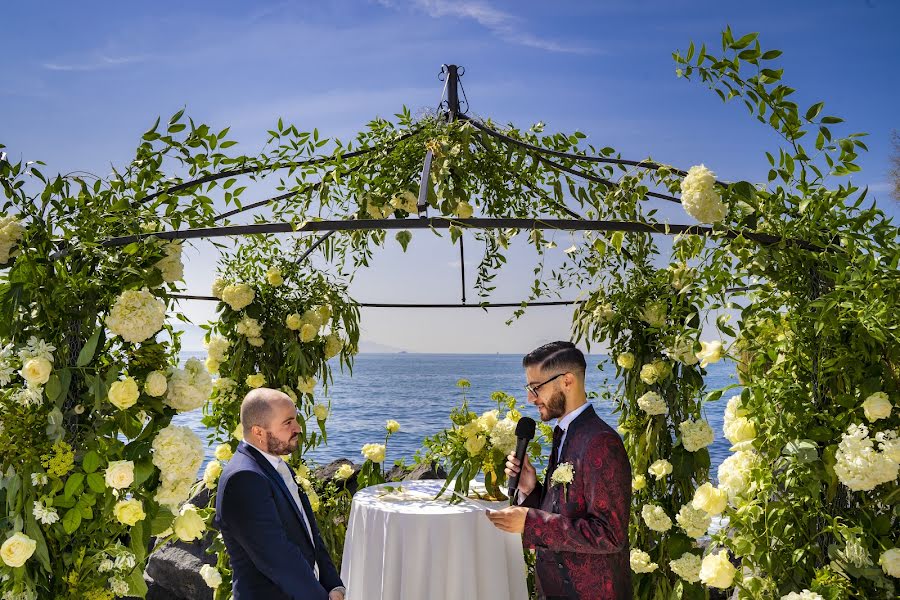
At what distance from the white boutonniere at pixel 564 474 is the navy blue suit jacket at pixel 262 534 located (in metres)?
0.87

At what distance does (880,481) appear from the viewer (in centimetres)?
224

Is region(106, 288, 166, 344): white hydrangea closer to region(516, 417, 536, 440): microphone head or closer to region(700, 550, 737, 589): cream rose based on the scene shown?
region(516, 417, 536, 440): microphone head

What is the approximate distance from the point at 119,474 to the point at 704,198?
1993mm

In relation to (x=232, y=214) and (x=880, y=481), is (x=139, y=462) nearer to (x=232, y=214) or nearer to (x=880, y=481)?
(x=232, y=214)

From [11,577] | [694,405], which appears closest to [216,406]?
[11,577]

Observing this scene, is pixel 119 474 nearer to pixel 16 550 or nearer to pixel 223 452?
pixel 16 550

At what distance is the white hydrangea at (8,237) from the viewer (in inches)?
97.5

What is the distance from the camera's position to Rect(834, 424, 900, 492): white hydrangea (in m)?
2.23

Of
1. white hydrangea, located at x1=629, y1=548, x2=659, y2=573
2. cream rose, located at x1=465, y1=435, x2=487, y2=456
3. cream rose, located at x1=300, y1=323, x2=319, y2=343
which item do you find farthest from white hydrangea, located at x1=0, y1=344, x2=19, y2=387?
white hydrangea, located at x1=629, y1=548, x2=659, y2=573

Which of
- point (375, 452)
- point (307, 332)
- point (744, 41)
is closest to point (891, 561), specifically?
point (744, 41)

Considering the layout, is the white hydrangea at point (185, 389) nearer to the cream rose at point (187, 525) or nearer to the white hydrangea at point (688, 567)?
the cream rose at point (187, 525)

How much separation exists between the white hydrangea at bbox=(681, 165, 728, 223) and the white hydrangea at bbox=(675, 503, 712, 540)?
172 cm

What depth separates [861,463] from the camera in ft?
7.37

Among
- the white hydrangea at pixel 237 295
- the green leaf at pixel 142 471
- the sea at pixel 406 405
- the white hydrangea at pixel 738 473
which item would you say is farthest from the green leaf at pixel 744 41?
the sea at pixel 406 405
